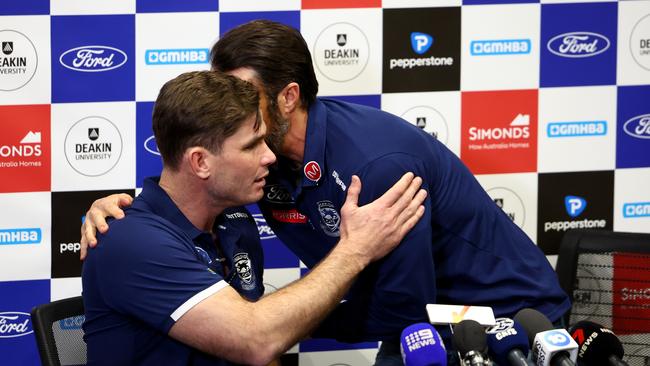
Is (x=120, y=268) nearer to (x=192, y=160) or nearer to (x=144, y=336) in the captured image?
(x=144, y=336)

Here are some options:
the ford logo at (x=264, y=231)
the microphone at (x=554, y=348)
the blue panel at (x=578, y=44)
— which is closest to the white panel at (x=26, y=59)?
the ford logo at (x=264, y=231)

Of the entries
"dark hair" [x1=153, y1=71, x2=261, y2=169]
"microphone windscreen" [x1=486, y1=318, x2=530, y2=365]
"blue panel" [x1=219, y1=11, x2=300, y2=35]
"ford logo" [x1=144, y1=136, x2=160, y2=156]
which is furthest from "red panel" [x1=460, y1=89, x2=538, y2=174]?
"microphone windscreen" [x1=486, y1=318, x2=530, y2=365]

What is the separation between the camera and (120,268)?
2236 millimetres

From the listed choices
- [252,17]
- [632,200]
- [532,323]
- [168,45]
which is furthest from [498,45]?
[532,323]

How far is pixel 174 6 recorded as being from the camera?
3543 mm

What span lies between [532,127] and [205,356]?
79.4 inches

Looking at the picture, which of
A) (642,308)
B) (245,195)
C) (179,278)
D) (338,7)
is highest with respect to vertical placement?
(338,7)

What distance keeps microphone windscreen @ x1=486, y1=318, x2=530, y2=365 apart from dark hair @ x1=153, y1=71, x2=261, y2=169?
0.89 meters

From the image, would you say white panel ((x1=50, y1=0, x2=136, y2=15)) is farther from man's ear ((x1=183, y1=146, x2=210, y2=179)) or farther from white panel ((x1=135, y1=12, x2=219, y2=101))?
man's ear ((x1=183, y1=146, x2=210, y2=179))

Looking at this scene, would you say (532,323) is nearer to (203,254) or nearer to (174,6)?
(203,254)

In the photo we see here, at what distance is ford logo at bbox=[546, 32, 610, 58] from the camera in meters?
3.79

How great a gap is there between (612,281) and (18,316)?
237cm

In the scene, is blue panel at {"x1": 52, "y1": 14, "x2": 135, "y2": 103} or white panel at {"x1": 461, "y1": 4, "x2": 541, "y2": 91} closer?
blue panel at {"x1": 52, "y1": 14, "x2": 135, "y2": 103}

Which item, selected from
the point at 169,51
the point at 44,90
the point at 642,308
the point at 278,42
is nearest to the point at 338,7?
the point at 169,51
